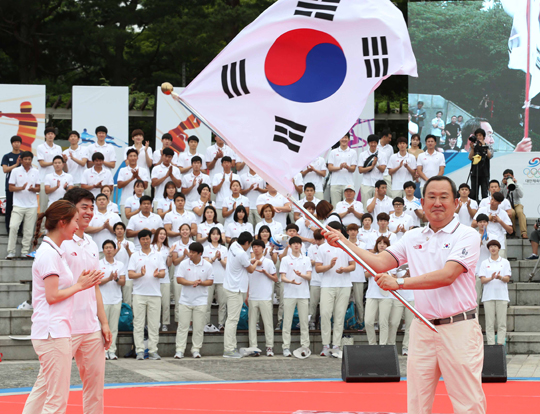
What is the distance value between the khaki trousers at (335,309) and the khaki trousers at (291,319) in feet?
0.95

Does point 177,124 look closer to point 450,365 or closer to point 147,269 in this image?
point 147,269

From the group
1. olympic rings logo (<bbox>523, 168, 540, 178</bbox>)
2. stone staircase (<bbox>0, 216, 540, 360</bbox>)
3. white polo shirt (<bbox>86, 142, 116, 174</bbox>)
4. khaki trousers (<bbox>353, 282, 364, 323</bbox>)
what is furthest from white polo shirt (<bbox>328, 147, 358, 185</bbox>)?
white polo shirt (<bbox>86, 142, 116, 174</bbox>)

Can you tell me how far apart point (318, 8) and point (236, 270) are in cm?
716

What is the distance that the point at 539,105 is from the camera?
18609 mm

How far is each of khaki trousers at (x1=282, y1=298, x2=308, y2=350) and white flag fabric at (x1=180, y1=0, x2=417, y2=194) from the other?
7063 mm

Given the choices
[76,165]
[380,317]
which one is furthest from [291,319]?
[76,165]

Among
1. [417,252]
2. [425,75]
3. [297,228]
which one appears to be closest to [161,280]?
[297,228]

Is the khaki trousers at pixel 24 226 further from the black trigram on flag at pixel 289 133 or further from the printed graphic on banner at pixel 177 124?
the black trigram on flag at pixel 289 133

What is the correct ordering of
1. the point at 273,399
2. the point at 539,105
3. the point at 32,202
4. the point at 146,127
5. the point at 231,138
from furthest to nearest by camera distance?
1. the point at 146,127
2. the point at 539,105
3. the point at 32,202
4. the point at 273,399
5. the point at 231,138

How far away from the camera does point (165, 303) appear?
523 inches

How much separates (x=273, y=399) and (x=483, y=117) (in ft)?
38.3

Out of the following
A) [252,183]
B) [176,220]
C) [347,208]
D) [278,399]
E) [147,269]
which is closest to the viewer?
[278,399]

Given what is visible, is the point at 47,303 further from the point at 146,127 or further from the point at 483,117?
the point at 146,127

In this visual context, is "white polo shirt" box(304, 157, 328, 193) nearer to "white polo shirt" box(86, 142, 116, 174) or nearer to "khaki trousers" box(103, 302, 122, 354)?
"white polo shirt" box(86, 142, 116, 174)
